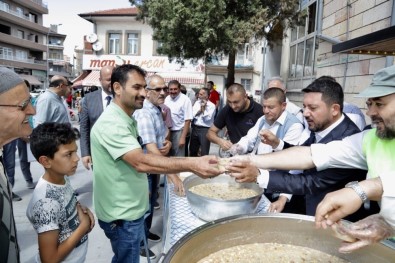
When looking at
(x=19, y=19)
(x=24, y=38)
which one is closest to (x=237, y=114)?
(x=19, y=19)

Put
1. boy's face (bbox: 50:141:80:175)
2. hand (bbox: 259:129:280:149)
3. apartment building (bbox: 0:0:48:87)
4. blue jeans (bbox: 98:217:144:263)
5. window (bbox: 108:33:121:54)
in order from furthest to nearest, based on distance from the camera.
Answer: apartment building (bbox: 0:0:48:87)
window (bbox: 108:33:121:54)
hand (bbox: 259:129:280:149)
blue jeans (bbox: 98:217:144:263)
boy's face (bbox: 50:141:80:175)

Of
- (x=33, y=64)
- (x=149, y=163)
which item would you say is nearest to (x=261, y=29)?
(x=149, y=163)

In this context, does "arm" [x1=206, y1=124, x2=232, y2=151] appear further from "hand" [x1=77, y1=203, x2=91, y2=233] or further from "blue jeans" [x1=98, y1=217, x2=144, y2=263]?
"hand" [x1=77, y1=203, x2=91, y2=233]

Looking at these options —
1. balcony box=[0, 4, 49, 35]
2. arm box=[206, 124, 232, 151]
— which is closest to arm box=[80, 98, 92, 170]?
arm box=[206, 124, 232, 151]

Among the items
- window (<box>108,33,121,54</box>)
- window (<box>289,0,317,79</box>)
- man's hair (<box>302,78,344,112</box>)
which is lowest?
man's hair (<box>302,78,344,112</box>)

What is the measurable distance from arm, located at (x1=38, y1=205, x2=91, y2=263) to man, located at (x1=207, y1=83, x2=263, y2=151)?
206cm

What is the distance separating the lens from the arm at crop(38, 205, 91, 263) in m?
1.58

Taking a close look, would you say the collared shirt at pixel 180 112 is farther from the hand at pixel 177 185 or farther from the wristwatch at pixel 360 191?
the wristwatch at pixel 360 191

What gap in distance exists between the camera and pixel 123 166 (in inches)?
76.7

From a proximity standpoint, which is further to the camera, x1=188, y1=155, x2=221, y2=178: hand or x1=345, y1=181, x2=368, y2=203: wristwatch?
x1=188, y1=155, x2=221, y2=178: hand

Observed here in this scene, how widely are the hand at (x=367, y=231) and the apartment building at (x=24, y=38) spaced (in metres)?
44.3

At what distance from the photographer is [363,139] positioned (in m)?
1.51

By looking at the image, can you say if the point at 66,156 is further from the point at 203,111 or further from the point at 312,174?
the point at 203,111

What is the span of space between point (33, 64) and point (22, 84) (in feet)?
167
